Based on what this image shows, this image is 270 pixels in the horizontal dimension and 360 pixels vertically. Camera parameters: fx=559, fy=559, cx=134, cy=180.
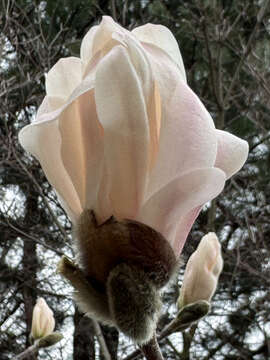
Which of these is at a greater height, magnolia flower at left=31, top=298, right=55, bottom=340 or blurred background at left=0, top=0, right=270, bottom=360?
magnolia flower at left=31, top=298, right=55, bottom=340

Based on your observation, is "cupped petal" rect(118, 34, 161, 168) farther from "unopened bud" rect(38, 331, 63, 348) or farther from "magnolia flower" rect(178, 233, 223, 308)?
"unopened bud" rect(38, 331, 63, 348)

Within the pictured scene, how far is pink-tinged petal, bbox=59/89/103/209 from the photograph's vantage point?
35 centimetres

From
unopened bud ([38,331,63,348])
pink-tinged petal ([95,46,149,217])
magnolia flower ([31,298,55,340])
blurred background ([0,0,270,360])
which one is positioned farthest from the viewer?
blurred background ([0,0,270,360])

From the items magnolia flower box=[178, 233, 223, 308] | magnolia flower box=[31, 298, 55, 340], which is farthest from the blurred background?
magnolia flower box=[178, 233, 223, 308]

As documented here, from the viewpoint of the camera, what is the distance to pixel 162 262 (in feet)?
1.16

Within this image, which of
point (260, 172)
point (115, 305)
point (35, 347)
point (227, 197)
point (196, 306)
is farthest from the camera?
point (260, 172)

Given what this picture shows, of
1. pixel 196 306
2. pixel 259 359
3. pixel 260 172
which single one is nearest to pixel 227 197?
pixel 260 172

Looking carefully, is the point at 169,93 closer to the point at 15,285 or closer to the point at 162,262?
the point at 162,262

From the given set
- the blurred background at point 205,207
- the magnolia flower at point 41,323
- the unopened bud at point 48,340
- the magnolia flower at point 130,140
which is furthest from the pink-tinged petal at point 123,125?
the blurred background at point 205,207

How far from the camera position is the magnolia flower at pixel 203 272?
0.52 metres

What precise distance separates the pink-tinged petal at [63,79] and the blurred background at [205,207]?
3.06 m

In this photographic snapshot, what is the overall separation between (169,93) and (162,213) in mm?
75

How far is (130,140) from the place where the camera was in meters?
0.33

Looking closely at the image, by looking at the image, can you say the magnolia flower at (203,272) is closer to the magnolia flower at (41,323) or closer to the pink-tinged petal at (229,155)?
the pink-tinged petal at (229,155)
